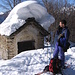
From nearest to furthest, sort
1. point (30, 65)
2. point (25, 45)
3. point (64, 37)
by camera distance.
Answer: point (64, 37), point (30, 65), point (25, 45)

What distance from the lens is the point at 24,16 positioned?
9562 millimetres

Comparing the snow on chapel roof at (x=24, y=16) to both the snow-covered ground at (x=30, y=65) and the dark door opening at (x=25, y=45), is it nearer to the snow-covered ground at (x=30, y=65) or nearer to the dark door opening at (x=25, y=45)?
the dark door opening at (x=25, y=45)

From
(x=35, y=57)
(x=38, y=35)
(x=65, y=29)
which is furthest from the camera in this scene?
(x=38, y=35)

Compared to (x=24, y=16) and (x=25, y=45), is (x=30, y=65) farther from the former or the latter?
(x=25, y=45)

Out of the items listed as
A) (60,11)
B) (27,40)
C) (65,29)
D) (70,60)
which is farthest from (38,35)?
(60,11)

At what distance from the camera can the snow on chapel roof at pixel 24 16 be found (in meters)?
9.00

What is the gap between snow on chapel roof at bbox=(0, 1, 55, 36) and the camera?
9.00 metres

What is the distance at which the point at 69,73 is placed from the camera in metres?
4.71

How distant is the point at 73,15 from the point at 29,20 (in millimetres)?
14247

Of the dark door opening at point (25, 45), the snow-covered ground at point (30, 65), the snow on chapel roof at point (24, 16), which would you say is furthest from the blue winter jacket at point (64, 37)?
the dark door opening at point (25, 45)

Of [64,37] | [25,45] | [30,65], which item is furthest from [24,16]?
[64,37]

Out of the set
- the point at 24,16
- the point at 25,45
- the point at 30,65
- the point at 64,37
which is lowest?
the point at 30,65

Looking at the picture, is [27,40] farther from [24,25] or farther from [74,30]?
[74,30]

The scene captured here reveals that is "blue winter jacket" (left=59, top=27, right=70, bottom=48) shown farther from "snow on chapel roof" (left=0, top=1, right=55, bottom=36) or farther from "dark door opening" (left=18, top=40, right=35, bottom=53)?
"dark door opening" (left=18, top=40, right=35, bottom=53)
